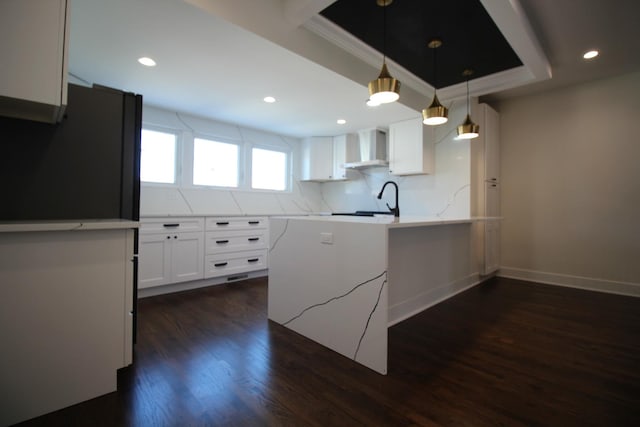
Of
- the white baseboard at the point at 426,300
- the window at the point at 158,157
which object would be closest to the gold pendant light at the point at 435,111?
the white baseboard at the point at 426,300

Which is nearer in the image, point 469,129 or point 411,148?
point 469,129

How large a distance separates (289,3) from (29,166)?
6.27 feet

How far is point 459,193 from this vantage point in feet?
11.5

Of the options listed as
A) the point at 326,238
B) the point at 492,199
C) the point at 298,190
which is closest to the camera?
the point at 326,238

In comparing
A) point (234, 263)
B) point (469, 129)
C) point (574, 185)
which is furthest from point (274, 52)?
point (574, 185)

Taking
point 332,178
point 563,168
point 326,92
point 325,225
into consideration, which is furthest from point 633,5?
point 332,178

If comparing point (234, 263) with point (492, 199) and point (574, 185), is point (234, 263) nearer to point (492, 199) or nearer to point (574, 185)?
point (492, 199)

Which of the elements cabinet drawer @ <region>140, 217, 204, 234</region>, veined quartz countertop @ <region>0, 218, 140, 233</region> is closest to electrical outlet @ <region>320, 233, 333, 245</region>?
veined quartz countertop @ <region>0, 218, 140, 233</region>

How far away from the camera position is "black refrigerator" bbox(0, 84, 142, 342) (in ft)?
4.91

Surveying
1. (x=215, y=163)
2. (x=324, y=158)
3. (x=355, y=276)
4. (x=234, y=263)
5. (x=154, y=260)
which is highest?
(x=324, y=158)

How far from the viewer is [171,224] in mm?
3191

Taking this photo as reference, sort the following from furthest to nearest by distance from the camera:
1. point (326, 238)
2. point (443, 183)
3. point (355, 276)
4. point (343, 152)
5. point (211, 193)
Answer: point (343, 152), point (211, 193), point (443, 183), point (326, 238), point (355, 276)

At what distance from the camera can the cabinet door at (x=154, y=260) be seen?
296 cm

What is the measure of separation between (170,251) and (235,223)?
85cm
